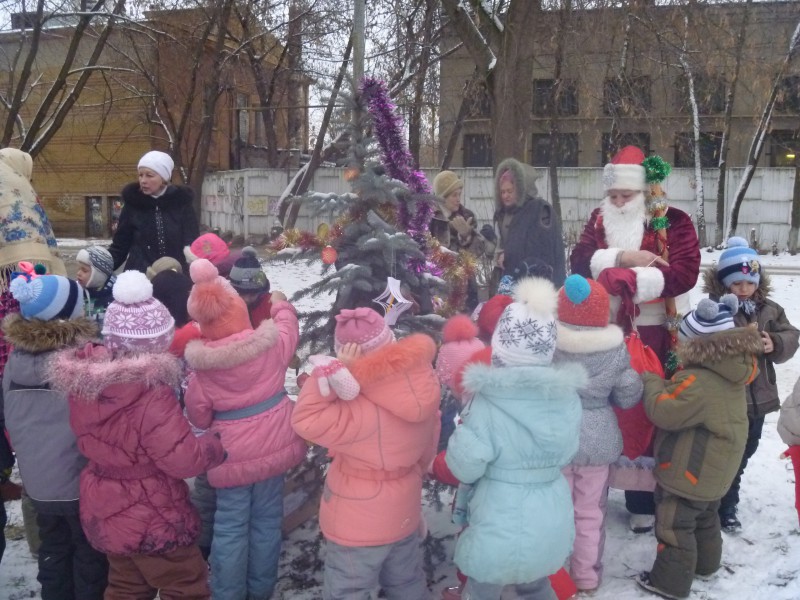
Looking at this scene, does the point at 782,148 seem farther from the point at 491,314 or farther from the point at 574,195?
the point at 491,314

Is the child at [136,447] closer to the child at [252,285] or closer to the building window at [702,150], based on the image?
the child at [252,285]

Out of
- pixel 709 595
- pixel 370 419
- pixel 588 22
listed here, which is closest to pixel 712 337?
pixel 709 595

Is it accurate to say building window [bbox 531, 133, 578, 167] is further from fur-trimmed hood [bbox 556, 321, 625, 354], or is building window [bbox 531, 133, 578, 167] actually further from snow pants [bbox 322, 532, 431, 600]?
snow pants [bbox 322, 532, 431, 600]

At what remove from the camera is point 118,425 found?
256cm

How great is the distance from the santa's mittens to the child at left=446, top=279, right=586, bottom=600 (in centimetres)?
42

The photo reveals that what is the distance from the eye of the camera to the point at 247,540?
2.98 meters

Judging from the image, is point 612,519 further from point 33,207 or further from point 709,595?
point 33,207

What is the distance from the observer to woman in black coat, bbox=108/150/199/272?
440 centimetres

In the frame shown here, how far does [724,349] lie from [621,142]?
1787 centimetres

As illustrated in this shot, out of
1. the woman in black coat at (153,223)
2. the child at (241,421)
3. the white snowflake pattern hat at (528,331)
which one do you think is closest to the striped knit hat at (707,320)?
the white snowflake pattern hat at (528,331)

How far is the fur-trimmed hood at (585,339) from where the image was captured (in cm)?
291

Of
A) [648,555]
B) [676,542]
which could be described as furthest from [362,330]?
[648,555]

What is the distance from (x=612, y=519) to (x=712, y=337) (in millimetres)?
1504

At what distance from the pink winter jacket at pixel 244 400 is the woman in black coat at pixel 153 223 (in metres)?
1.71
